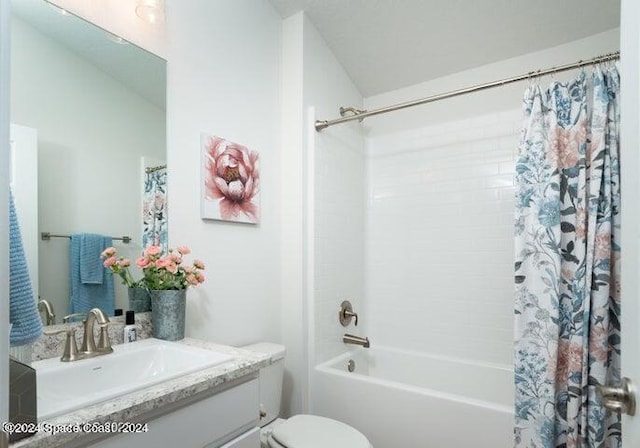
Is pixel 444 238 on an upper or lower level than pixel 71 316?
upper

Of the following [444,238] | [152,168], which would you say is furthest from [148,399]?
[444,238]

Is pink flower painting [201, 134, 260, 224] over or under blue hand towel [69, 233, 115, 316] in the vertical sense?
over

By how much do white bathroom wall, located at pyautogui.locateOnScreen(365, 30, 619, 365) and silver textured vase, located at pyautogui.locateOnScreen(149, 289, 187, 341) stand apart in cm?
162

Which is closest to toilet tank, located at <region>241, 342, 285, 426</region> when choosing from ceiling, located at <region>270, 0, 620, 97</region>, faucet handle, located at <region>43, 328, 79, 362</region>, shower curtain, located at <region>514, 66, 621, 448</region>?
faucet handle, located at <region>43, 328, 79, 362</region>

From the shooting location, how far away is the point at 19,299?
60cm

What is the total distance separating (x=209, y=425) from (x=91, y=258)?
0.77 m

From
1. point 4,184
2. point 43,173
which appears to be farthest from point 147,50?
point 4,184

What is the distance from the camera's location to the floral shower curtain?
5.18 feet

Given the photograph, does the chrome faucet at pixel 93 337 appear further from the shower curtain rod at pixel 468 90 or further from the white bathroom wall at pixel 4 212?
the shower curtain rod at pixel 468 90

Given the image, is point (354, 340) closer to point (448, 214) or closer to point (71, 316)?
point (448, 214)

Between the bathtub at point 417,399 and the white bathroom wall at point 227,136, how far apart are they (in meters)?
0.48

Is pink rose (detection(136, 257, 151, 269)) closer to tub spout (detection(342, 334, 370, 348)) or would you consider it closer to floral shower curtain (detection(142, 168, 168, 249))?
floral shower curtain (detection(142, 168, 168, 249))

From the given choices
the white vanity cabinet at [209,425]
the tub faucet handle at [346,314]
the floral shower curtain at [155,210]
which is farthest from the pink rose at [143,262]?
the tub faucet handle at [346,314]

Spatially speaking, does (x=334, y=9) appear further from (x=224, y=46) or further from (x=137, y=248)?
(x=137, y=248)
